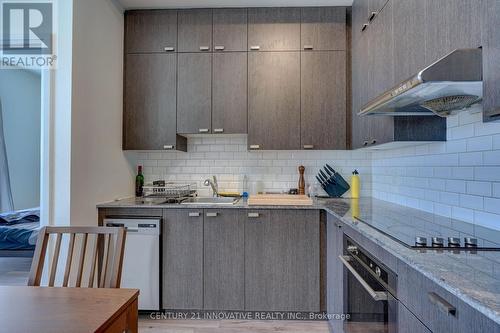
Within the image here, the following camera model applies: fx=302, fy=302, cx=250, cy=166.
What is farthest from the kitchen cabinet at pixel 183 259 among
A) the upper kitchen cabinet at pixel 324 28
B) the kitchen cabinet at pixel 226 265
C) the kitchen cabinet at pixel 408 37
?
the upper kitchen cabinet at pixel 324 28

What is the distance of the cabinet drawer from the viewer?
2.39 ft

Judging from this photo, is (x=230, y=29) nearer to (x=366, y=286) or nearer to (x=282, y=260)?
(x=282, y=260)

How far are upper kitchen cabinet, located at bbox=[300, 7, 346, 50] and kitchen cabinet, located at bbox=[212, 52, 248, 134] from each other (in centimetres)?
61

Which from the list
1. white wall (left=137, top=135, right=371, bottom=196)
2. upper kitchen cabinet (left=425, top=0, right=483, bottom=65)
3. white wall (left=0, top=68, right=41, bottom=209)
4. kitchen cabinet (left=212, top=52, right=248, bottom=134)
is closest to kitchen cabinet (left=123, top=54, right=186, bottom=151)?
white wall (left=137, top=135, right=371, bottom=196)

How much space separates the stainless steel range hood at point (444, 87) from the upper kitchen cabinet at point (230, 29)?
1.62 metres

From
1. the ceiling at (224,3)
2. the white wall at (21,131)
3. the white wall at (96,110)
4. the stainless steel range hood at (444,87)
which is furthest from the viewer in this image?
the white wall at (21,131)

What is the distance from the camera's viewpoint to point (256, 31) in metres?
2.82

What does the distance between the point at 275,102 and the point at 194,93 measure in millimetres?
764

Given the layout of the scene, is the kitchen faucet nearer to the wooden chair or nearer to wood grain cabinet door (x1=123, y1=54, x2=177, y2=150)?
wood grain cabinet door (x1=123, y1=54, x2=177, y2=150)

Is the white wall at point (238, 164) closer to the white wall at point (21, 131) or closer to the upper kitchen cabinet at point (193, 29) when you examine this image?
the upper kitchen cabinet at point (193, 29)

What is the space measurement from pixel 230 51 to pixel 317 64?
817 mm

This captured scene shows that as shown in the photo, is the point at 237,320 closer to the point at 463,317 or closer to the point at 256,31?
the point at 463,317

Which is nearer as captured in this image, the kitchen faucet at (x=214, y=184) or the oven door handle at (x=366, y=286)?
the oven door handle at (x=366, y=286)

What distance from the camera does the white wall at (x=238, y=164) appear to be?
306cm
